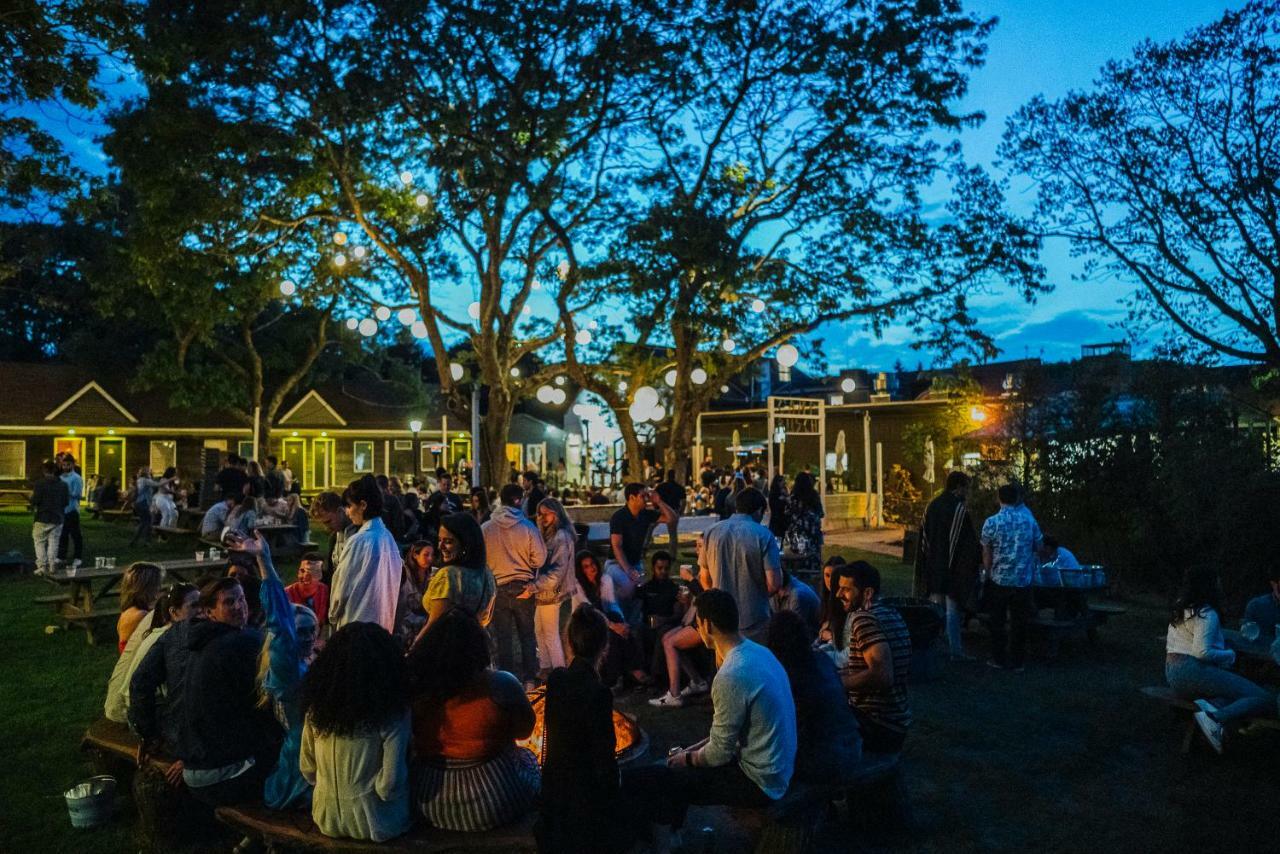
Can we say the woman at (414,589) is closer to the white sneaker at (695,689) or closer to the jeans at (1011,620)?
the white sneaker at (695,689)

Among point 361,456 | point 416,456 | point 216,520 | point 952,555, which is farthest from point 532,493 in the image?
point 361,456

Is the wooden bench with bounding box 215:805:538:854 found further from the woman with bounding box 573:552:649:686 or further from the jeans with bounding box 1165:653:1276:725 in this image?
the jeans with bounding box 1165:653:1276:725

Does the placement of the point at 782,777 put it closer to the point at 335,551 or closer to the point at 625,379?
the point at 335,551

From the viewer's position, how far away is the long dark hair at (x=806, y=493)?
9.62 metres

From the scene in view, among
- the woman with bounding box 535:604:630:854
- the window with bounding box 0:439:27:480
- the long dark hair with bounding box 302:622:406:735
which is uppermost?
the window with bounding box 0:439:27:480

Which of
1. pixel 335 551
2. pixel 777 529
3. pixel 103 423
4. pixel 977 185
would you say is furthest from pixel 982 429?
pixel 103 423

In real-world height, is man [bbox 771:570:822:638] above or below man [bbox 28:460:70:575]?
below

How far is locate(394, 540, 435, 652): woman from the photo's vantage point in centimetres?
697

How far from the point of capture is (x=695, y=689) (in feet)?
22.8

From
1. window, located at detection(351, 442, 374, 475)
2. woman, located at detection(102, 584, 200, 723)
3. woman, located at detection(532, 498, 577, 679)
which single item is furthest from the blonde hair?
window, located at detection(351, 442, 374, 475)

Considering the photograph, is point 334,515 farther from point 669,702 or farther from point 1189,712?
point 1189,712

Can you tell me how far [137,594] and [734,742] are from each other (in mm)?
4063

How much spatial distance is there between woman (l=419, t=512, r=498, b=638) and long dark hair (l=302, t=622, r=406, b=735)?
5.64 ft

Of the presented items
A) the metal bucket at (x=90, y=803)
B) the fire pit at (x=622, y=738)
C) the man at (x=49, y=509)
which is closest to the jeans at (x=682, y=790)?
the fire pit at (x=622, y=738)
